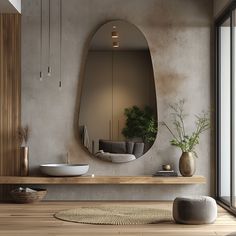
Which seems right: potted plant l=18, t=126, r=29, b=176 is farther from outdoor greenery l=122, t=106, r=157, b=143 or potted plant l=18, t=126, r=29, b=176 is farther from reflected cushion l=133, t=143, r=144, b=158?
reflected cushion l=133, t=143, r=144, b=158

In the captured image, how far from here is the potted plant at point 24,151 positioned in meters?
7.28

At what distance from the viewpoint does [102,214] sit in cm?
613

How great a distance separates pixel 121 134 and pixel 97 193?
0.82 metres

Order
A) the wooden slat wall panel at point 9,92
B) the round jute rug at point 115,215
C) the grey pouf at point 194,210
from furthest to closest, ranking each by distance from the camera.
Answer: the wooden slat wall panel at point 9,92, the round jute rug at point 115,215, the grey pouf at point 194,210

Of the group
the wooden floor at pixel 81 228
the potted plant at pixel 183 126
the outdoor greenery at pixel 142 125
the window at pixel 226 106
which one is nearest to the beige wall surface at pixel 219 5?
the window at pixel 226 106

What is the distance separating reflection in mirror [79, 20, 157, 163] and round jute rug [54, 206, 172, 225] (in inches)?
42.7

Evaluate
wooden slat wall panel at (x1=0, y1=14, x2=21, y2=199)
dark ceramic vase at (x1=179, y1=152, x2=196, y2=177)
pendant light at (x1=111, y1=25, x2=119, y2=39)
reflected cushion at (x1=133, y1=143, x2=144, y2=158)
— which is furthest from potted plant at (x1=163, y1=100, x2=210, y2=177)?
wooden slat wall panel at (x1=0, y1=14, x2=21, y2=199)

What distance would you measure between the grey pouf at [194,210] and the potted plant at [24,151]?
2.39 metres

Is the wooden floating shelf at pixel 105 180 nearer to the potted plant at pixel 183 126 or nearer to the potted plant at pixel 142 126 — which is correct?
the potted plant at pixel 183 126

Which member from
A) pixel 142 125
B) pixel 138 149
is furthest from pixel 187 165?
pixel 142 125

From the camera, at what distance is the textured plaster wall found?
748 centimetres

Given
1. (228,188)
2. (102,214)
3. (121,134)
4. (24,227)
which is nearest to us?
(24,227)

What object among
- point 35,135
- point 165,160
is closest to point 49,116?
point 35,135

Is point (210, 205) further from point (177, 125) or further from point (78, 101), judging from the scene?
point (78, 101)
